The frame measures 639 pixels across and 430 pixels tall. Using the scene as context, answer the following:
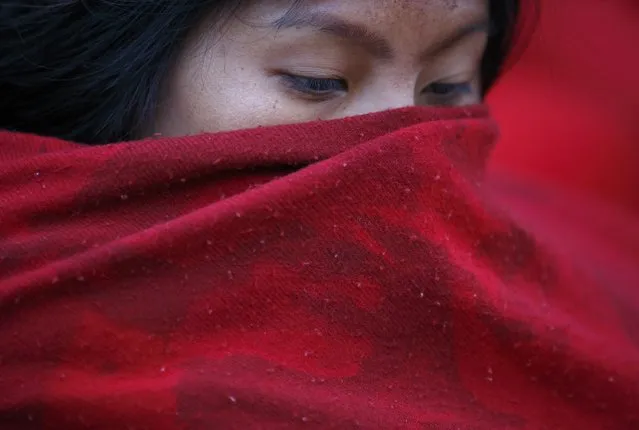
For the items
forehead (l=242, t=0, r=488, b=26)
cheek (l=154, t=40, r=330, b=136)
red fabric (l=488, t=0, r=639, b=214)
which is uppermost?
red fabric (l=488, t=0, r=639, b=214)

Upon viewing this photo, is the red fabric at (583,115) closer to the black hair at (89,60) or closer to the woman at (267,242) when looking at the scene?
the woman at (267,242)

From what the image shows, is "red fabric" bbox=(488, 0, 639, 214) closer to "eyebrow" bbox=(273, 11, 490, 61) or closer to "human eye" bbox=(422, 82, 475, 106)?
"human eye" bbox=(422, 82, 475, 106)

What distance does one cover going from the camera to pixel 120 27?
946mm

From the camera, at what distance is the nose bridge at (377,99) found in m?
0.96

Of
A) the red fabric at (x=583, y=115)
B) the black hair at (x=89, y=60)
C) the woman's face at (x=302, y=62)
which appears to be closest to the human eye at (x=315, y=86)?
the woman's face at (x=302, y=62)

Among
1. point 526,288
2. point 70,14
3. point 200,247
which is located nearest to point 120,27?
point 70,14

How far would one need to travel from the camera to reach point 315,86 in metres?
0.94

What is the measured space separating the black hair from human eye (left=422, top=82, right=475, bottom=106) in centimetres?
30

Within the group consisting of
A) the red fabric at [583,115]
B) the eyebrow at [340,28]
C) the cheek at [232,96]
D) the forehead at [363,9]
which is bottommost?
the cheek at [232,96]

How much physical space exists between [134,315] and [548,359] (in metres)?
0.45

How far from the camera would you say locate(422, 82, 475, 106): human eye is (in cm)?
107

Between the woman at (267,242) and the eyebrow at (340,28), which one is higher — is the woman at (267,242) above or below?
below

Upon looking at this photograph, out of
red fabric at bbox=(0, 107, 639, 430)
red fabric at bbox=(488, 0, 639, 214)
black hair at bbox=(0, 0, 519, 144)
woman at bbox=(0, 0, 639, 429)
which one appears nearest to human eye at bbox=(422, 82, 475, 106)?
woman at bbox=(0, 0, 639, 429)

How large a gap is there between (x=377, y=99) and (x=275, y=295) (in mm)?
305
